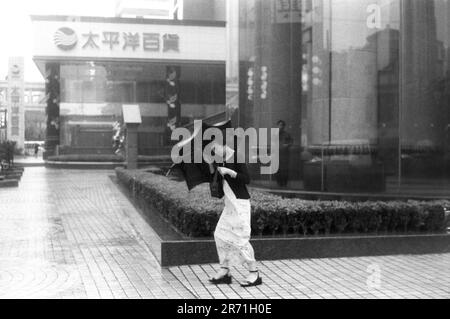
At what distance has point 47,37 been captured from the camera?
37.9 m

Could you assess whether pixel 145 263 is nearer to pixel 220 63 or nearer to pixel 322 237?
pixel 322 237

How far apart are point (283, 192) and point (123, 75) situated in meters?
29.7

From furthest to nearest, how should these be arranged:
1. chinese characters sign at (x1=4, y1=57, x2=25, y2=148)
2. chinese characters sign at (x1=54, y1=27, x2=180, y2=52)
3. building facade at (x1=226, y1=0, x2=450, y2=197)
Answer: chinese characters sign at (x1=4, y1=57, x2=25, y2=148) < chinese characters sign at (x1=54, y1=27, x2=180, y2=52) < building facade at (x1=226, y1=0, x2=450, y2=197)

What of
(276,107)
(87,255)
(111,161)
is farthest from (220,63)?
(87,255)

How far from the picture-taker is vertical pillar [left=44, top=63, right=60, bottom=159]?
129ft

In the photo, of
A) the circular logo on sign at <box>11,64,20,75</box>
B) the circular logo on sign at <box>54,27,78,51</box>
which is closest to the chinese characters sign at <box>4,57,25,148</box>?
the circular logo on sign at <box>11,64,20,75</box>

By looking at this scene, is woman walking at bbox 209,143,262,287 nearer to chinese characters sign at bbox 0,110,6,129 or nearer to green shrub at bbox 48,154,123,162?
chinese characters sign at bbox 0,110,6,129

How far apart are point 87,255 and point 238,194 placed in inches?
111

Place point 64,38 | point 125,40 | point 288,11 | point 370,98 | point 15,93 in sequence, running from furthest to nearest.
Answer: point 15,93
point 125,40
point 64,38
point 288,11
point 370,98

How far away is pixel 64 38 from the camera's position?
38.2 metres

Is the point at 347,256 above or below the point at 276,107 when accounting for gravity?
below

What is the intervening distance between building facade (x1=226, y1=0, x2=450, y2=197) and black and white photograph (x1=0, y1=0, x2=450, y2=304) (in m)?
0.03

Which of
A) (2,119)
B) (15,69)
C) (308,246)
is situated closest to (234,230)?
(308,246)

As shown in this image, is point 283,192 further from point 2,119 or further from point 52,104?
point 52,104
